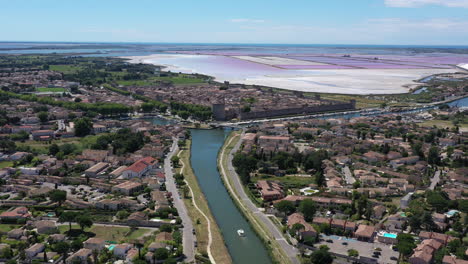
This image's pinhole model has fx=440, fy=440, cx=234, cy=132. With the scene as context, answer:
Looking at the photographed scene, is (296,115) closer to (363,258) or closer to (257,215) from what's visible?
(257,215)

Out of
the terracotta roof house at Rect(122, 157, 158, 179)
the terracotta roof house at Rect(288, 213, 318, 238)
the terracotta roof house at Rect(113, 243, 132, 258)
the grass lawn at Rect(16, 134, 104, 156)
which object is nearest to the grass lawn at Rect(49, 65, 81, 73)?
the grass lawn at Rect(16, 134, 104, 156)

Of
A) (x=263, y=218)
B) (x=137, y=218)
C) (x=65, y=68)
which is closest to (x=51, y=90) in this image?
(x=65, y=68)

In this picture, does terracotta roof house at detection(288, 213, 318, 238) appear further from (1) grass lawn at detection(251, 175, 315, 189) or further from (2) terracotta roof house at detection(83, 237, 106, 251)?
(2) terracotta roof house at detection(83, 237, 106, 251)

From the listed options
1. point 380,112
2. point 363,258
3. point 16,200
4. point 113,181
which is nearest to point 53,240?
point 16,200

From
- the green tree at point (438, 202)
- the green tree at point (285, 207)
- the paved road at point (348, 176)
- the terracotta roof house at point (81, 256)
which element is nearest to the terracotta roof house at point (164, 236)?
the terracotta roof house at point (81, 256)

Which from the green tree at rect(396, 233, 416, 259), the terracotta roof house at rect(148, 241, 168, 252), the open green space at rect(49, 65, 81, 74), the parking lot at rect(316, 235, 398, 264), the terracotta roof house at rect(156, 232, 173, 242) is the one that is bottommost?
the parking lot at rect(316, 235, 398, 264)

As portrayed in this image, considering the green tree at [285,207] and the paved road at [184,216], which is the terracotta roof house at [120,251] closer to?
the paved road at [184,216]

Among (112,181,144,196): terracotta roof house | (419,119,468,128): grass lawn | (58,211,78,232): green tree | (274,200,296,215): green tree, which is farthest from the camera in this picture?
(419,119,468,128): grass lawn
